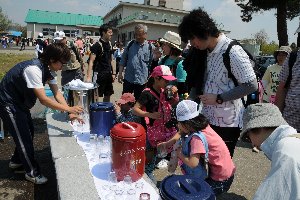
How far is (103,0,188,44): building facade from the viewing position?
116 ft

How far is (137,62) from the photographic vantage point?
17.3 ft

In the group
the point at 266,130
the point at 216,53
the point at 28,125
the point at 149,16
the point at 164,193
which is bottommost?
the point at 28,125

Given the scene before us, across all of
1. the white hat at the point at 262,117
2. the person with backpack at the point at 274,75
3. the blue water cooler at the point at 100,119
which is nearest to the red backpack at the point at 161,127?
the blue water cooler at the point at 100,119

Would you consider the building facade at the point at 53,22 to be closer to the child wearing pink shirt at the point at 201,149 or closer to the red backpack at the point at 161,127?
the red backpack at the point at 161,127

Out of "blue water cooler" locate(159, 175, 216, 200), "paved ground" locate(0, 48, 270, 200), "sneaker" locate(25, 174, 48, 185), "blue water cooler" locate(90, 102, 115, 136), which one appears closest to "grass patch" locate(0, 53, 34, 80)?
"sneaker" locate(25, 174, 48, 185)

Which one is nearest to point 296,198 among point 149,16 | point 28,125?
point 28,125

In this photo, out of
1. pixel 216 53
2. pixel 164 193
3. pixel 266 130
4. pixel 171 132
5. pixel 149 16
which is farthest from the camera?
pixel 149 16

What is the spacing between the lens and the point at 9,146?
4.61 metres

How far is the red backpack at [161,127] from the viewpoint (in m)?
3.24

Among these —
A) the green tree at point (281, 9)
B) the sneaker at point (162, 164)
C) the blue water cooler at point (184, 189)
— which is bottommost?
the sneaker at point (162, 164)

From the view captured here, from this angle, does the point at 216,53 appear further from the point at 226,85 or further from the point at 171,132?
the point at 171,132

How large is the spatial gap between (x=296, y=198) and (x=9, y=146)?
451 cm

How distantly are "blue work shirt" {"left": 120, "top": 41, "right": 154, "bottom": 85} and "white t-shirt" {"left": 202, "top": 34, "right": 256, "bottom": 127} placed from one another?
2675 mm

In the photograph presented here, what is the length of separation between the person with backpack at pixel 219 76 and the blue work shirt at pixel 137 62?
257 centimetres
